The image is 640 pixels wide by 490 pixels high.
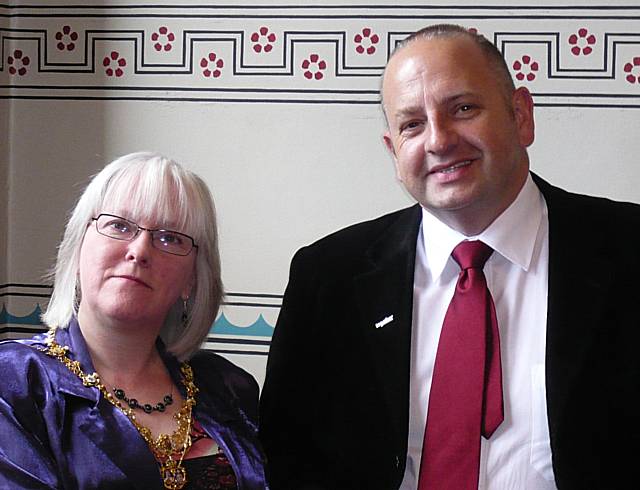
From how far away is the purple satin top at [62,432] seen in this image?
1.73 meters

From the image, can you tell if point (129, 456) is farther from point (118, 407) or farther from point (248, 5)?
point (248, 5)

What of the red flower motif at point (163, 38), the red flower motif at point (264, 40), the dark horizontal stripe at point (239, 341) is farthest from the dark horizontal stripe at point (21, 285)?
the red flower motif at point (264, 40)

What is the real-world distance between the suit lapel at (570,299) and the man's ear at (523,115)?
13 cm

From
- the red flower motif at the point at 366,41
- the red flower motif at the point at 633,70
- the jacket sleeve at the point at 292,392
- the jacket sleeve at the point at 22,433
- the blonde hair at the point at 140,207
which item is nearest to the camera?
the jacket sleeve at the point at 22,433

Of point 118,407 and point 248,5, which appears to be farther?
point 248,5

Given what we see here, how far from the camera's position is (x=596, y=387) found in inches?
70.6

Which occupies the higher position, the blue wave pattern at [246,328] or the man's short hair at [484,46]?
the man's short hair at [484,46]

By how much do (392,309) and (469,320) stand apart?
0.15 m

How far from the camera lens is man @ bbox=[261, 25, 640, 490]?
70.6 inches

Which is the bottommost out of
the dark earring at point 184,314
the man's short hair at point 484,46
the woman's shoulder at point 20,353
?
the woman's shoulder at point 20,353

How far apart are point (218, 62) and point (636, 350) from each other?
1.64 metres

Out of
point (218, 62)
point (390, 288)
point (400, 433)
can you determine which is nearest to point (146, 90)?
point (218, 62)

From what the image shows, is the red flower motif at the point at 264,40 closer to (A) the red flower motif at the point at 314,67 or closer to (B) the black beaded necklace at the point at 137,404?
(A) the red flower motif at the point at 314,67

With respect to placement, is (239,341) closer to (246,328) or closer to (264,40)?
(246,328)
